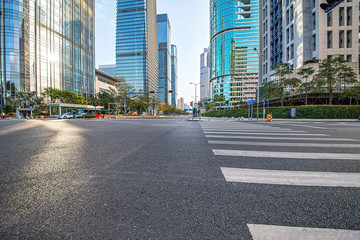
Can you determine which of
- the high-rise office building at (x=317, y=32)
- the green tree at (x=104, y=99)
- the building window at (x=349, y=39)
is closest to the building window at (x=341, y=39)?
the high-rise office building at (x=317, y=32)

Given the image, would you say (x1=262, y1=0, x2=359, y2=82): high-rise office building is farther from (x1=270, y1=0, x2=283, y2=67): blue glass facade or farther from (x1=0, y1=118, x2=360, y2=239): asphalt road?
(x1=0, y1=118, x2=360, y2=239): asphalt road

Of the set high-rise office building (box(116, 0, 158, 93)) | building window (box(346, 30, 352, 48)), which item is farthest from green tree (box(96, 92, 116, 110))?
building window (box(346, 30, 352, 48))

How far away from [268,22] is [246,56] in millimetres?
47032

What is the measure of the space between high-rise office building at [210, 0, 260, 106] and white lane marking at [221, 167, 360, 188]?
91393mm

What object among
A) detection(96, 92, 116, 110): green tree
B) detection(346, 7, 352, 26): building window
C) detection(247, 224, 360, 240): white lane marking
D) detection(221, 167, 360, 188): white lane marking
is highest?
detection(346, 7, 352, 26): building window

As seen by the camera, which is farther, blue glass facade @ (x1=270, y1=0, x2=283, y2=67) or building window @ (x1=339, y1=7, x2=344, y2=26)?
blue glass facade @ (x1=270, y1=0, x2=283, y2=67)

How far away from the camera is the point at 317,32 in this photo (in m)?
31.8

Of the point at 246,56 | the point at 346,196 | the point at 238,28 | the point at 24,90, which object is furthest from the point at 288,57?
the point at 24,90

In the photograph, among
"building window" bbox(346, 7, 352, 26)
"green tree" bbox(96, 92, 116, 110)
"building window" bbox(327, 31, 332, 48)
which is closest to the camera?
"building window" bbox(346, 7, 352, 26)

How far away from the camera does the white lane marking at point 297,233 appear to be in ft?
4.38

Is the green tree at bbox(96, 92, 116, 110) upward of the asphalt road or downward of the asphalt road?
upward

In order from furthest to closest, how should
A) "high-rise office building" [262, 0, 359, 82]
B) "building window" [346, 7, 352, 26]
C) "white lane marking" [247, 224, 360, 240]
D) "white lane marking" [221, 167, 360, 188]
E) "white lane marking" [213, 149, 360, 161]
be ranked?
"building window" [346, 7, 352, 26] → "high-rise office building" [262, 0, 359, 82] → "white lane marking" [213, 149, 360, 161] → "white lane marking" [221, 167, 360, 188] → "white lane marking" [247, 224, 360, 240]

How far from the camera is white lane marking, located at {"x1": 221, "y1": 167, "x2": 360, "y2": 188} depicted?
2.40 meters

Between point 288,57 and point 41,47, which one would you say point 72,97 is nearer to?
point 41,47
